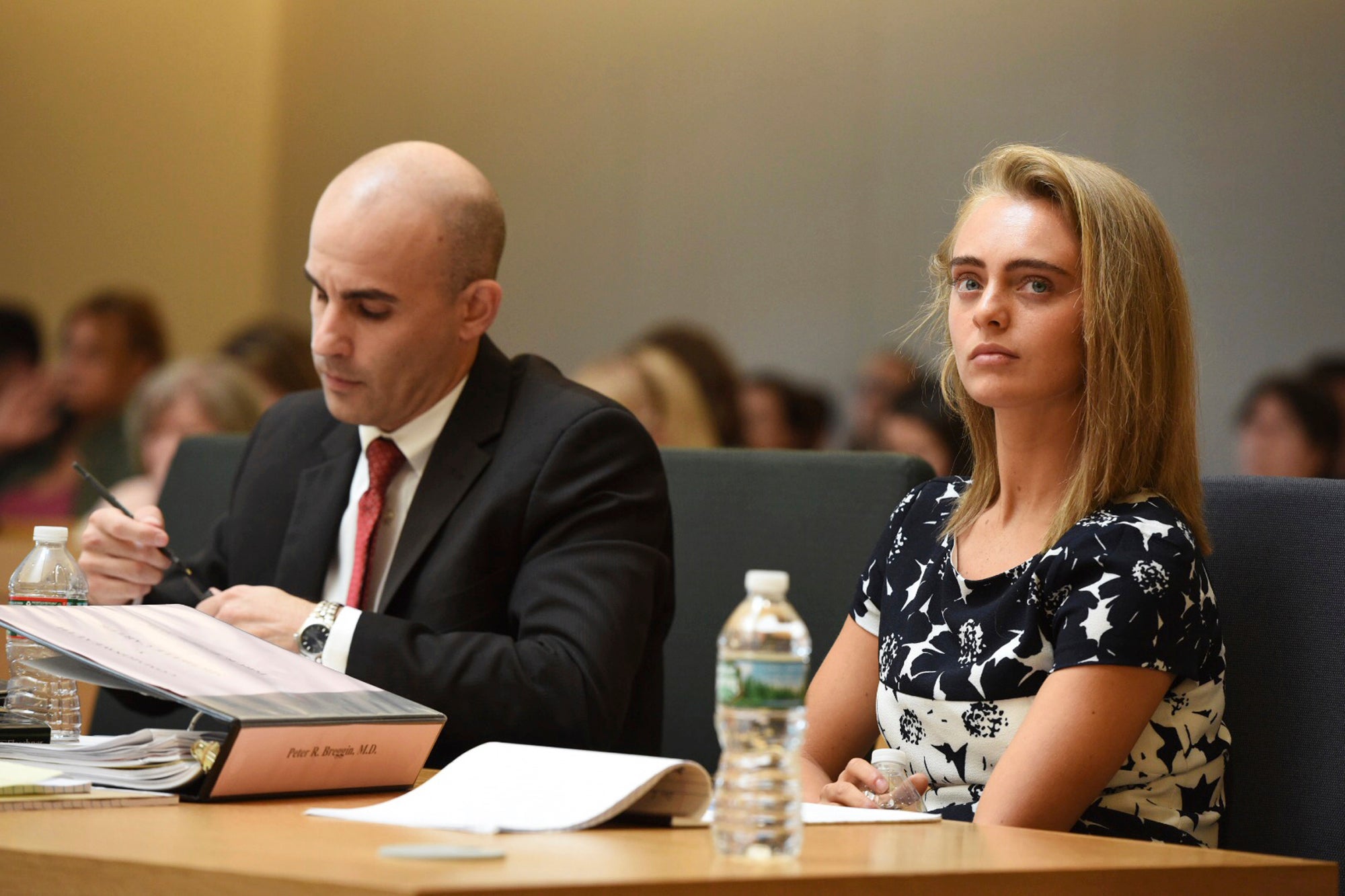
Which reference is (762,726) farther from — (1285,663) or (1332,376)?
(1332,376)

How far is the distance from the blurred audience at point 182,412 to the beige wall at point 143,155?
273 cm

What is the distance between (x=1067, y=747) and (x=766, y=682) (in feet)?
1.77

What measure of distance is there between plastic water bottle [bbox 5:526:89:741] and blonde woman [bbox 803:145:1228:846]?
700mm

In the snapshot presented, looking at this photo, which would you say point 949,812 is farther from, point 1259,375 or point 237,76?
point 237,76

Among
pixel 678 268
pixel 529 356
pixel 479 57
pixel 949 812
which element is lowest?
pixel 949 812

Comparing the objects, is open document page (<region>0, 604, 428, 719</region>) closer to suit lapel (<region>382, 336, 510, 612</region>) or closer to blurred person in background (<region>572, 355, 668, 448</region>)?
suit lapel (<region>382, 336, 510, 612</region>)

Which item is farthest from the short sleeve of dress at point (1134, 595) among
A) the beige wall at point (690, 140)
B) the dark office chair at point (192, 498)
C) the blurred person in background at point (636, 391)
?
the beige wall at point (690, 140)

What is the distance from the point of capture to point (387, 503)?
2.04 metres

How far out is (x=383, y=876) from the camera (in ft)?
2.73

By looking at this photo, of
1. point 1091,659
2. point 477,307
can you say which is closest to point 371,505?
point 477,307

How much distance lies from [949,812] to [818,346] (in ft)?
13.9

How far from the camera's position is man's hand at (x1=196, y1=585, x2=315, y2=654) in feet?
5.38

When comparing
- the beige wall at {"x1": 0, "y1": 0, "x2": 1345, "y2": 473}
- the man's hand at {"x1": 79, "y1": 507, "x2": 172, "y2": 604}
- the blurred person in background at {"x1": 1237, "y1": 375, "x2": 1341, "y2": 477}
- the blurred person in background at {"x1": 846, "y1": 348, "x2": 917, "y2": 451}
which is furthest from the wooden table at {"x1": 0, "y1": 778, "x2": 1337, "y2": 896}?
the blurred person in background at {"x1": 846, "y1": 348, "x2": 917, "y2": 451}

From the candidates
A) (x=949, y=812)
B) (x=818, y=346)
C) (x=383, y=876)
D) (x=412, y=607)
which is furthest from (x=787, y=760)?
(x=818, y=346)
